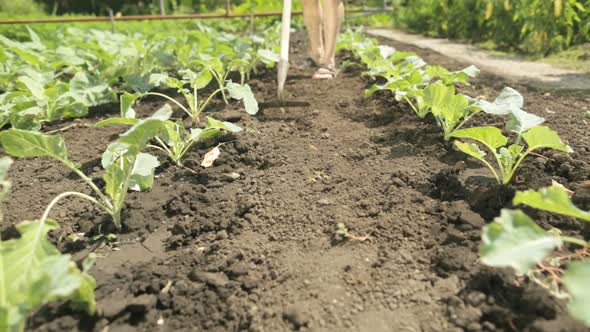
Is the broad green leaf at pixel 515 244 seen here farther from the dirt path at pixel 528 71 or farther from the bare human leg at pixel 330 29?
the bare human leg at pixel 330 29

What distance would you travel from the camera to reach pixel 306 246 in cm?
136

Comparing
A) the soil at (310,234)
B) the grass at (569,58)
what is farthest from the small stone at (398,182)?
the grass at (569,58)

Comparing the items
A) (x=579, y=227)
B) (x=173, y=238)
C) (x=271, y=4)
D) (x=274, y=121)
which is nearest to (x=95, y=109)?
(x=274, y=121)

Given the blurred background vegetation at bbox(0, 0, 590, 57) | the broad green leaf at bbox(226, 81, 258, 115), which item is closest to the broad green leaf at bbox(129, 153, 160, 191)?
the broad green leaf at bbox(226, 81, 258, 115)

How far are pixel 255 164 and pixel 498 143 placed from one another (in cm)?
100

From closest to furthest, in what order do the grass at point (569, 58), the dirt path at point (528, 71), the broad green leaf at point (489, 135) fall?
the broad green leaf at point (489, 135), the dirt path at point (528, 71), the grass at point (569, 58)

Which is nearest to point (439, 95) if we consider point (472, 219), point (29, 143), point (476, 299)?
point (472, 219)

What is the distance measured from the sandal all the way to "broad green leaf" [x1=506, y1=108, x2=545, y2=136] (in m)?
1.97

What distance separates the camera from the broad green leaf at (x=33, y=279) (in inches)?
33.3

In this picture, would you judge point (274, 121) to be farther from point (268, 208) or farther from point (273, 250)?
point (273, 250)

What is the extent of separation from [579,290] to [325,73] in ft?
9.68

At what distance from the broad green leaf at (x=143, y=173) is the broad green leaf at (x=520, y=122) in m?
1.37

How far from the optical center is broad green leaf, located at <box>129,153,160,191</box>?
63.6 inches

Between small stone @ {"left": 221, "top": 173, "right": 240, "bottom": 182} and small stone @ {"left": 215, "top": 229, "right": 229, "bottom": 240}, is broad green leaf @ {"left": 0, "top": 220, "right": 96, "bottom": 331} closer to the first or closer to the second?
small stone @ {"left": 215, "top": 229, "right": 229, "bottom": 240}
